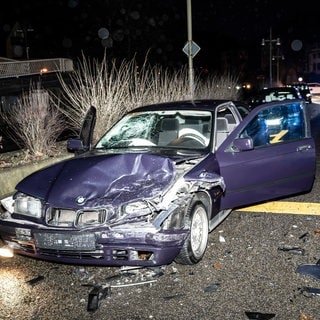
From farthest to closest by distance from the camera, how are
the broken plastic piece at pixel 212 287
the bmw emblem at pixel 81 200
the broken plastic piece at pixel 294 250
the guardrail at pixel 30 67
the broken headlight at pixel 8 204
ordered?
the guardrail at pixel 30 67, the broken plastic piece at pixel 294 250, the broken headlight at pixel 8 204, the bmw emblem at pixel 81 200, the broken plastic piece at pixel 212 287

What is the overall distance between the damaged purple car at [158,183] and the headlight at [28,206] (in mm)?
10

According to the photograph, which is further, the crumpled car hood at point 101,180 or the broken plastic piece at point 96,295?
the crumpled car hood at point 101,180

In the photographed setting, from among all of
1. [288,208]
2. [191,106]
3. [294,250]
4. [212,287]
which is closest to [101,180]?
[212,287]

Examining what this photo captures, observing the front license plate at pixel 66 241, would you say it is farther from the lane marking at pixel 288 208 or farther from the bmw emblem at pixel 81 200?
the lane marking at pixel 288 208

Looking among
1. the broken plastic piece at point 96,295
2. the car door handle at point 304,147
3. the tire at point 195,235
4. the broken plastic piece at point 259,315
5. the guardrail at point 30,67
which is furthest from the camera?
the guardrail at point 30,67

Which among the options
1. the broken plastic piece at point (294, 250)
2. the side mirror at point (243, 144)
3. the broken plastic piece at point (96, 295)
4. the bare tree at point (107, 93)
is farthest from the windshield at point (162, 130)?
the bare tree at point (107, 93)

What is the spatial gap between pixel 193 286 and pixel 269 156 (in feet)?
7.30

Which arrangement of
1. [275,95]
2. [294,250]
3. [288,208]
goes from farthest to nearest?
[275,95]
[288,208]
[294,250]

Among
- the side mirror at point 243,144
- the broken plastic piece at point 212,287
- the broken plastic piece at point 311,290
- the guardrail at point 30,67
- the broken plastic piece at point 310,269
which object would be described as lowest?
the broken plastic piece at point 212,287

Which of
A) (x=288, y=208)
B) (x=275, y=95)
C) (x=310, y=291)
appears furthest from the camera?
(x=275, y=95)

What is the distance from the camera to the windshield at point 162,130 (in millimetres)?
5684

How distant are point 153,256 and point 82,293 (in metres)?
0.71

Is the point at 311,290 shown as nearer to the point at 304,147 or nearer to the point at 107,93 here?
the point at 304,147

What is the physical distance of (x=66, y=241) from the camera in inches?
158
